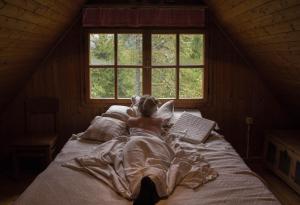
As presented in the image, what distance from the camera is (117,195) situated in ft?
6.54

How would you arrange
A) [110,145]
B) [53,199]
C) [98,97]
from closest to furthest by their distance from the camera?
[53,199] → [110,145] → [98,97]

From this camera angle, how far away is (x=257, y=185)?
2.10 meters

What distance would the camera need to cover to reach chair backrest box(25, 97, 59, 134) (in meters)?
3.86

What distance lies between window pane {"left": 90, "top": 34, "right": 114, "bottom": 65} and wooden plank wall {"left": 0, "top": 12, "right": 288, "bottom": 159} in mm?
167

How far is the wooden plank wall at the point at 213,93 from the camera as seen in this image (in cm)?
393

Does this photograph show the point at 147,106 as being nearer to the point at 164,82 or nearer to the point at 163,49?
the point at 164,82

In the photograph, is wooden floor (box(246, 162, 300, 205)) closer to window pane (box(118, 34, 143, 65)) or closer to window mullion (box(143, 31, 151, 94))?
window mullion (box(143, 31, 151, 94))

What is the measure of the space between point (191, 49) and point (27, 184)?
2346 millimetres

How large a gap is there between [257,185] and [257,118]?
2.10m

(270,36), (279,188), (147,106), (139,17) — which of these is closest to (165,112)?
(147,106)

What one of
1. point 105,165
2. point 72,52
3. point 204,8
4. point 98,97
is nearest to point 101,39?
point 72,52

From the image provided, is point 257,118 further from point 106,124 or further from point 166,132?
point 106,124

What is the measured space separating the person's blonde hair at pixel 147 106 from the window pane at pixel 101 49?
997 millimetres

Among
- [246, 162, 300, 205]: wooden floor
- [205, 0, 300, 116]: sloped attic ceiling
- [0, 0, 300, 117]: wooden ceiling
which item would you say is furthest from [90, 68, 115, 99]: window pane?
[246, 162, 300, 205]: wooden floor
